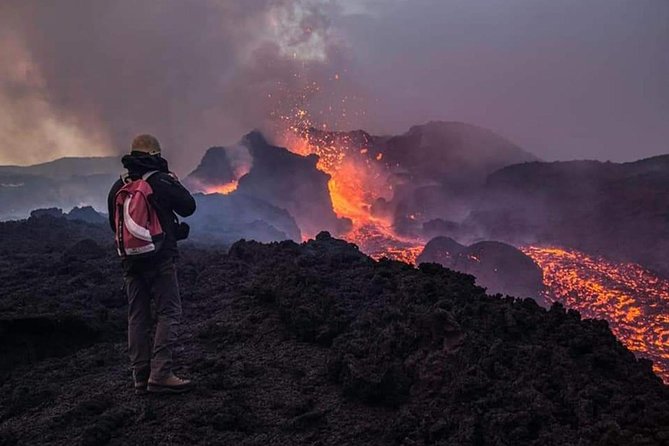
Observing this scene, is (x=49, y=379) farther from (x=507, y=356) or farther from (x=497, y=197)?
(x=497, y=197)

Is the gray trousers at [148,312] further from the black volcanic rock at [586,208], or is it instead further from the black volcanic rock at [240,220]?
the black volcanic rock at [586,208]

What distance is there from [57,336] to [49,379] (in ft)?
4.28

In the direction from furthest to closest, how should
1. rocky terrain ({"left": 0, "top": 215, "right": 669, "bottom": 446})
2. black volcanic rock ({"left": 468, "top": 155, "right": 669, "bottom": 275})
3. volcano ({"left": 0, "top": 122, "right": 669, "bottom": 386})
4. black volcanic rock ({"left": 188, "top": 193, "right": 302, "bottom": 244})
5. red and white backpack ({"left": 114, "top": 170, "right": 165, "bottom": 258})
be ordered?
1. black volcanic rock ({"left": 188, "top": 193, "right": 302, "bottom": 244})
2. black volcanic rock ({"left": 468, "top": 155, "right": 669, "bottom": 275})
3. volcano ({"left": 0, "top": 122, "right": 669, "bottom": 386})
4. red and white backpack ({"left": 114, "top": 170, "right": 165, "bottom": 258})
5. rocky terrain ({"left": 0, "top": 215, "right": 669, "bottom": 446})

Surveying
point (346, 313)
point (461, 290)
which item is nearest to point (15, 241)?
point (346, 313)

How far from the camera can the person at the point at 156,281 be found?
16.4 ft

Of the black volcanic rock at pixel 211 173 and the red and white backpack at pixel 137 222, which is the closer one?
the red and white backpack at pixel 137 222

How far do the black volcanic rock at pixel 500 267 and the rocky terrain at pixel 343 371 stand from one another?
1309 centimetres

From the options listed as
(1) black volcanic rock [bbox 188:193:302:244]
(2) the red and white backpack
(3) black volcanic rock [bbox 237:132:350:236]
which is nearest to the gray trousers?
(2) the red and white backpack

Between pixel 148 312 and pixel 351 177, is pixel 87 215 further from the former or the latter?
pixel 148 312

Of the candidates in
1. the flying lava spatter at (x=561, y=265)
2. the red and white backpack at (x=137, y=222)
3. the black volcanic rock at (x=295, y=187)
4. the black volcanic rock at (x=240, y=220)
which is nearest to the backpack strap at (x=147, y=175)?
the red and white backpack at (x=137, y=222)

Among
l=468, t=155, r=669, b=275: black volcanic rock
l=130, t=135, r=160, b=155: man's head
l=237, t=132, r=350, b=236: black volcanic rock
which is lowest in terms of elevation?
l=130, t=135, r=160, b=155: man's head

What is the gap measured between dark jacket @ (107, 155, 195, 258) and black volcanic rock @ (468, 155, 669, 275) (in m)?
20.1

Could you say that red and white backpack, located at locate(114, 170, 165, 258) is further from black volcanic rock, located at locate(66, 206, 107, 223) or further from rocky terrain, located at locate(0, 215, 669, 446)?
black volcanic rock, located at locate(66, 206, 107, 223)

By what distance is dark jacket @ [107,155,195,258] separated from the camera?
4.98 metres
